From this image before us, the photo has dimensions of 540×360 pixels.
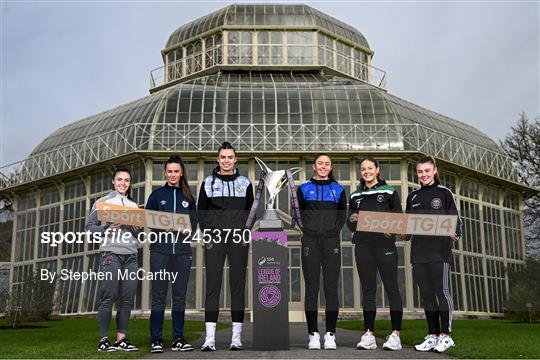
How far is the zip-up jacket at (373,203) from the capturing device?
8531 mm

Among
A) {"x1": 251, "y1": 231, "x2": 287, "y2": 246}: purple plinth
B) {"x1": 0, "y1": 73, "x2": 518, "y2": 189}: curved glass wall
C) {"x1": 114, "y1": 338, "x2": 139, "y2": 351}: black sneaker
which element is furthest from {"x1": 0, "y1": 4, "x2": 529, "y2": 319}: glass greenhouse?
{"x1": 251, "y1": 231, "x2": 287, "y2": 246}: purple plinth

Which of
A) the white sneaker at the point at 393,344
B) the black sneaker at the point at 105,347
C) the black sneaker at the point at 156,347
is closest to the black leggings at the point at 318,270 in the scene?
the white sneaker at the point at 393,344

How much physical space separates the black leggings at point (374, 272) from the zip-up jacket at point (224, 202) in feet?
5.33

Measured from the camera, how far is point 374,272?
8.53 meters

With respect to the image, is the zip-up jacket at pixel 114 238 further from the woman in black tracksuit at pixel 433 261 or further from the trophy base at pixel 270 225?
the woman in black tracksuit at pixel 433 261

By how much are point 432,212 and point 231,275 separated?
A: 278 cm

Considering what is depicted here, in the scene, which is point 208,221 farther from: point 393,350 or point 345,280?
point 345,280

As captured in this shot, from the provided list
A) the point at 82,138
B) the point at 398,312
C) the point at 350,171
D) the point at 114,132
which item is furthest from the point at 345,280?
the point at 398,312

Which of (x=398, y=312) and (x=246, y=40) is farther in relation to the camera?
(x=246, y=40)

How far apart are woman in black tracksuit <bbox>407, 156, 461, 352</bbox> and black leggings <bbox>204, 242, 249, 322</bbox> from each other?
230 cm

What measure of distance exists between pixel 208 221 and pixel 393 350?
290cm

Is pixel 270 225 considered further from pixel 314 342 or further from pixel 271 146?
pixel 271 146

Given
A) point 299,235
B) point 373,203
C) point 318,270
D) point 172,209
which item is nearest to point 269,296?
point 318,270

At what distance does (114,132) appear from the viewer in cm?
2795
